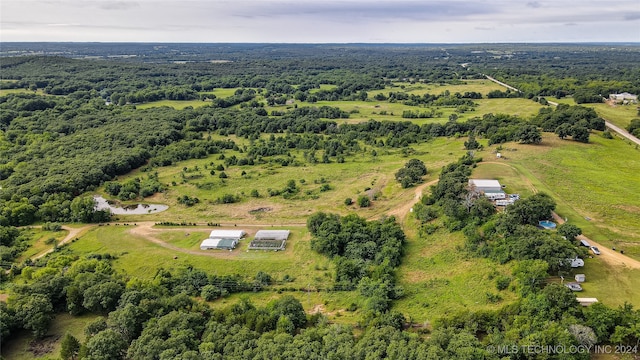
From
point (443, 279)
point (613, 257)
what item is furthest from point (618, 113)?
point (443, 279)

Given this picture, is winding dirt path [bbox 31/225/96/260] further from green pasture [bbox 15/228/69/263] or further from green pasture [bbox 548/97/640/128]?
green pasture [bbox 548/97/640/128]

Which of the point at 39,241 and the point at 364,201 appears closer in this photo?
the point at 39,241

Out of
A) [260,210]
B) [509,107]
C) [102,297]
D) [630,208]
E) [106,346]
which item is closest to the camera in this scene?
[106,346]

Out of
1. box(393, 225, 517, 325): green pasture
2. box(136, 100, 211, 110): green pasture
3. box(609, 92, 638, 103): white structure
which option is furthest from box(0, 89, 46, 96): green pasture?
box(609, 92, 638, 103): white structure

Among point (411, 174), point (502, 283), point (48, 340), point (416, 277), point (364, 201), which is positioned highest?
point (411, 174)

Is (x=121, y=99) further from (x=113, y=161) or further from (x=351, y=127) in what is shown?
(x=351, y=127)

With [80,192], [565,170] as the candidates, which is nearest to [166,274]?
[80,192]

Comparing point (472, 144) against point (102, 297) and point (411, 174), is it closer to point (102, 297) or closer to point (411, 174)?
point (411, 174)
